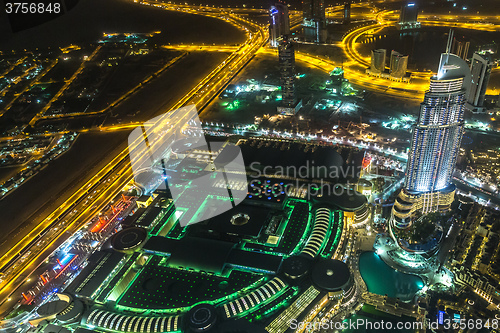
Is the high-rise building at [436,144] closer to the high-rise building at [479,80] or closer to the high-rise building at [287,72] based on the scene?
the high-rise building at [479,80]

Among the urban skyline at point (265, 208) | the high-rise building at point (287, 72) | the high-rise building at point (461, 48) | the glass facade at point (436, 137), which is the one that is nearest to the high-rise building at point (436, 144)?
the glass facade at point (436, 137)

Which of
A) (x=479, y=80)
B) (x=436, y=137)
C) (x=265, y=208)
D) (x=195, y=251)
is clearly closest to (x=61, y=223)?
(x=195, y=251)

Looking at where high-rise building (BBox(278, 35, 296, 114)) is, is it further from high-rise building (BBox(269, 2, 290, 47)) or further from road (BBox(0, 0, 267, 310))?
road (BBox(0, 0, 267, 310))

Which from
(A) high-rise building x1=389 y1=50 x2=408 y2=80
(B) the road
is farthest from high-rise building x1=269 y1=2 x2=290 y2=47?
(B) the road

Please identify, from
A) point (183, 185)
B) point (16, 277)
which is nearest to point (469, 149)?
point (183, 185)

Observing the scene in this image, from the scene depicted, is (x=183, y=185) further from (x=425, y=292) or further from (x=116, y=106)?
(x=116, y=106)
